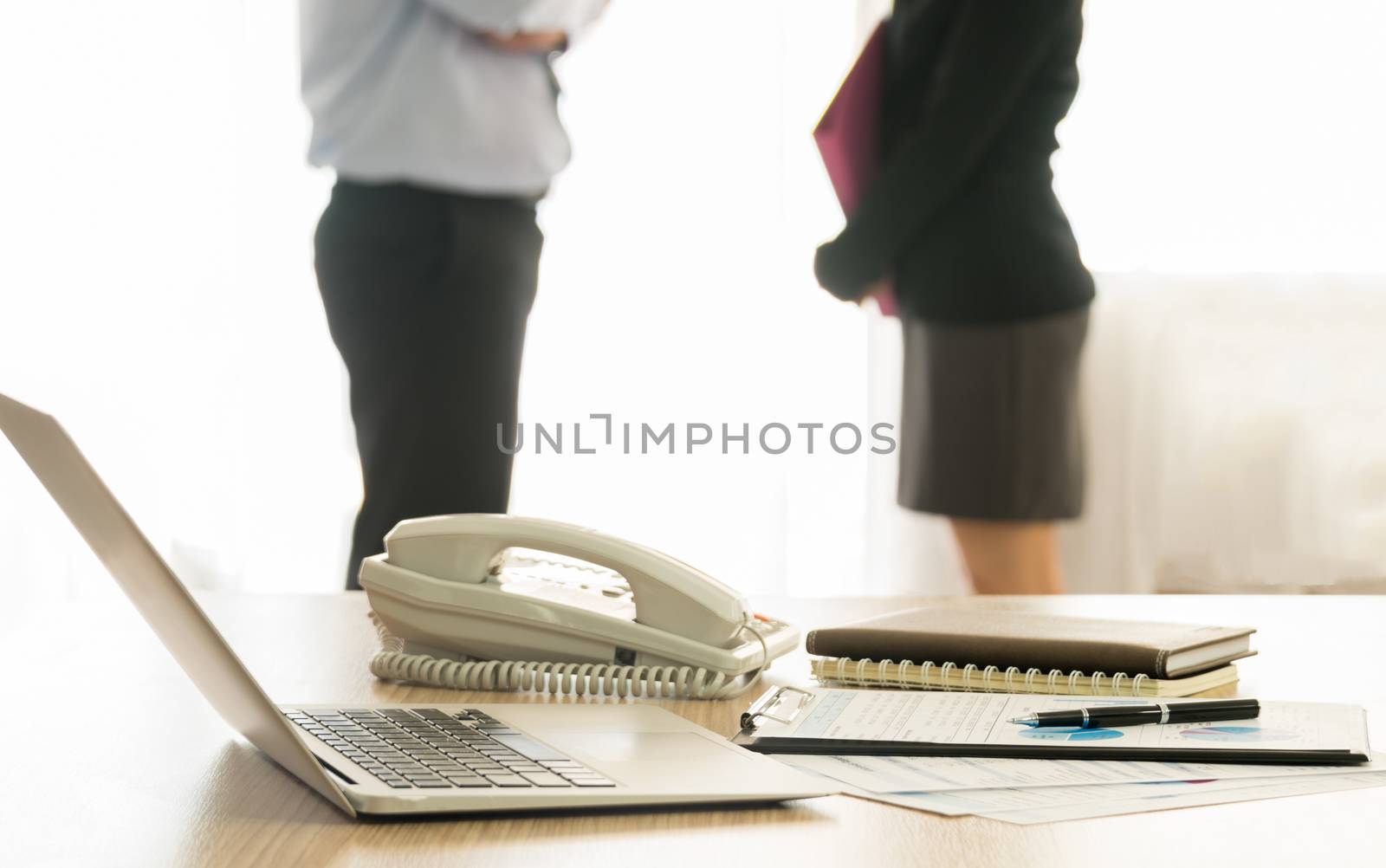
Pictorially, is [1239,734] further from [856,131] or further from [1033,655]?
[856,131]

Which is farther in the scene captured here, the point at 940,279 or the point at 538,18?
the point at 940,279

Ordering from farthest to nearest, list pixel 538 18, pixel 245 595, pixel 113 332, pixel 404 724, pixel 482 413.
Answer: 1. pixel 113 332
2. pixel 482 413
3. pixel 538 18
4. pixel 245 595
5. pixel 404 724

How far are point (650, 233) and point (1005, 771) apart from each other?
7.06ft

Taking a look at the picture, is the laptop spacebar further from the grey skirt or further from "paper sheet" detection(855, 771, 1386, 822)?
the grey skirt

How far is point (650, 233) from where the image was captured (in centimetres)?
264

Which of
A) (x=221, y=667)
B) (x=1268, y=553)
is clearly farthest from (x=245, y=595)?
(x=1268, y=553)

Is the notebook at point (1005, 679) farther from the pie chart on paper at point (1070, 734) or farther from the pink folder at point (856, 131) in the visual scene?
the pink folder at point (856, 131)

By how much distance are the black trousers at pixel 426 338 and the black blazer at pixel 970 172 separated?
66 centimetres

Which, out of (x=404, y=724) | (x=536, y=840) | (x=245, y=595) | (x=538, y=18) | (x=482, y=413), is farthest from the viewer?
(x=482, y=413)

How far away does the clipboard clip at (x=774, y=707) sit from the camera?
0.66m

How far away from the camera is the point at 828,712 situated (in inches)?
26.5

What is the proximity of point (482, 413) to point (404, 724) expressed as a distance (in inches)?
77.5

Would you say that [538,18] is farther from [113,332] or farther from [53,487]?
[53,487]

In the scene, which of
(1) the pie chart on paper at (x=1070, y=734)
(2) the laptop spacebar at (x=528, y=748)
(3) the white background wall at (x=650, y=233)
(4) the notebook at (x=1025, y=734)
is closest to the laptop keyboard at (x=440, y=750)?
(2) the laptop spacebar at (x=528, y=748)
